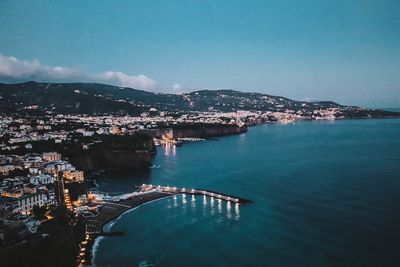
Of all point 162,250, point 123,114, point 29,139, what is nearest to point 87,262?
point 162,250

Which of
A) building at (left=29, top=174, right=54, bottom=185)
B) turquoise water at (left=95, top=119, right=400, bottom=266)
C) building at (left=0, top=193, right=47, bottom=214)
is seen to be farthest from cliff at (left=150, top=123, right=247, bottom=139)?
building at (left=0, top=193, right=47, bottom=214)

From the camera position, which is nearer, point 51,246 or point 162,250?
point 51,246

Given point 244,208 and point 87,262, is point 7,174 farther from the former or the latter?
point 244,208

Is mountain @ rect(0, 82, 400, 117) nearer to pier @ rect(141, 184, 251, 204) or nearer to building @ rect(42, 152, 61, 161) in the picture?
building @ rect(42, 152, 61, 161)

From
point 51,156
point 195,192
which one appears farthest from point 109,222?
point 51,156

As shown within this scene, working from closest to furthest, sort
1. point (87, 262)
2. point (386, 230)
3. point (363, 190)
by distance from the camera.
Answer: point (87, 262) → point (386, 230) → point (363, 190)

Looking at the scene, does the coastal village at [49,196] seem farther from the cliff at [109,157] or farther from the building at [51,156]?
the cliff at [109,157]

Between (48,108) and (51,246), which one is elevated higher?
(48,108)

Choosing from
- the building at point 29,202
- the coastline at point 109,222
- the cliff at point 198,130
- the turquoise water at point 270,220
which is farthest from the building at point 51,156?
the cliff at point 198,130
